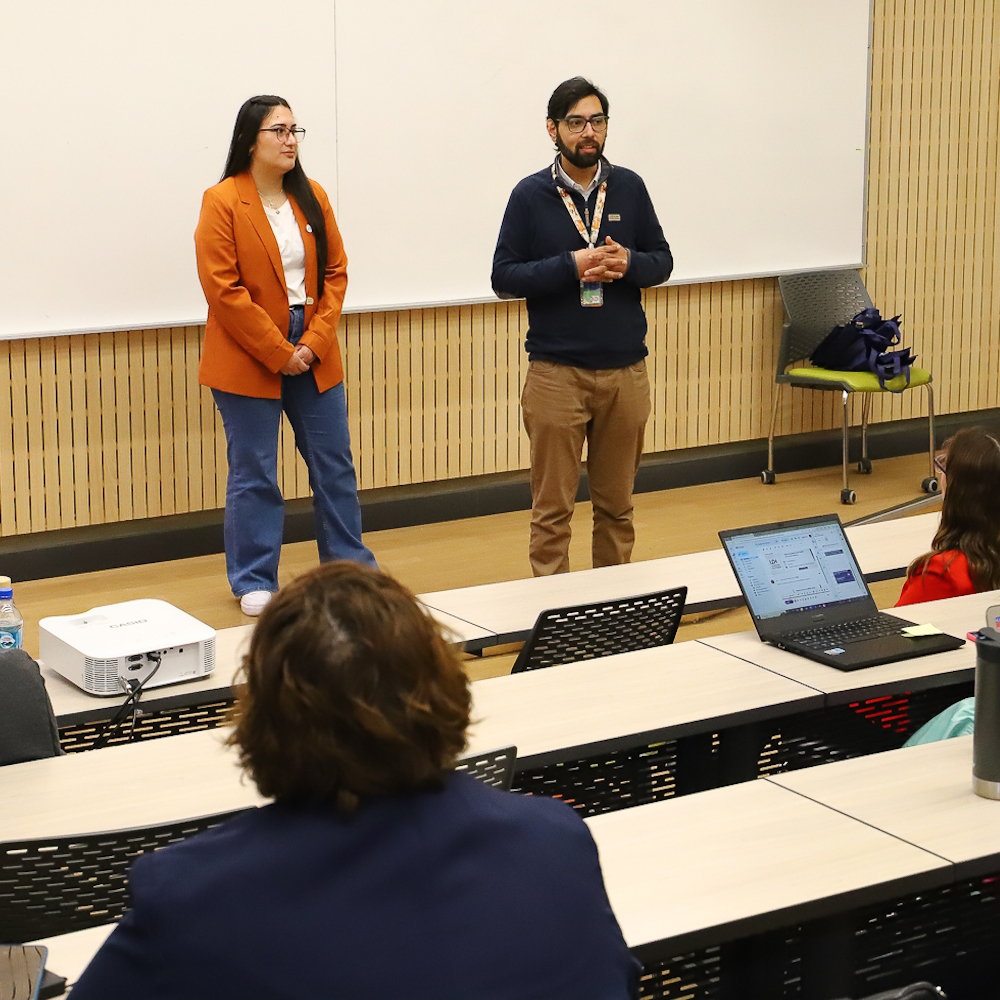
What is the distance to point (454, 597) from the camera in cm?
370

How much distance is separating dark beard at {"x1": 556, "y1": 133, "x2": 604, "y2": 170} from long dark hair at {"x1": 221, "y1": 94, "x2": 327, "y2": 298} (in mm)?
910

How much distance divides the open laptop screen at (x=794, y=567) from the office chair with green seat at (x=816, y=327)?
3.84 m

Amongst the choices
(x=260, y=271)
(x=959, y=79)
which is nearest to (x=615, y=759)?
(x=260, y=271)

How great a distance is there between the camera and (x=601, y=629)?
333 cm

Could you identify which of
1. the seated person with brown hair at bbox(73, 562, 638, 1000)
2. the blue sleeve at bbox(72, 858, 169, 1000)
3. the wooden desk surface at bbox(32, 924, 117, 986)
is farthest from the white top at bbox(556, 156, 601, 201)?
the blue sleeve at bbox(72, 858, 169, 1000)

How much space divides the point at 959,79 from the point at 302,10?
3636mm

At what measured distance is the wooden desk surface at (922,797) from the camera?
83.5 inches

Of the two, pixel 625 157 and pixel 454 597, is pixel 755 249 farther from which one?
pixel 454 597

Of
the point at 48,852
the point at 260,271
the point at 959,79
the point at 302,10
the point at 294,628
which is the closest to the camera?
the point at 294,628

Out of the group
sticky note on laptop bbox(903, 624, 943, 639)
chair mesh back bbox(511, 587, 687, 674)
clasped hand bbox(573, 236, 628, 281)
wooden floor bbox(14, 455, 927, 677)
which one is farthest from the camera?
wooden floor bbox(14, 455, 927, 677)

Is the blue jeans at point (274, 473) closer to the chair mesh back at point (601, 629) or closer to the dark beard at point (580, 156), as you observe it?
the dark beard at point (580, 156)

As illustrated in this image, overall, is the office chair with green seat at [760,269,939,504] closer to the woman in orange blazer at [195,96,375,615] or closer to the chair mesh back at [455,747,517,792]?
the woman in orange blazer at [195,96,375,615]

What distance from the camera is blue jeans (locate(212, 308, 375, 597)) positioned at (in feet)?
17.0

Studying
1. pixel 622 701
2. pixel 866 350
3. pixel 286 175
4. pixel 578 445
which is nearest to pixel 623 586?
pixel 622 701
